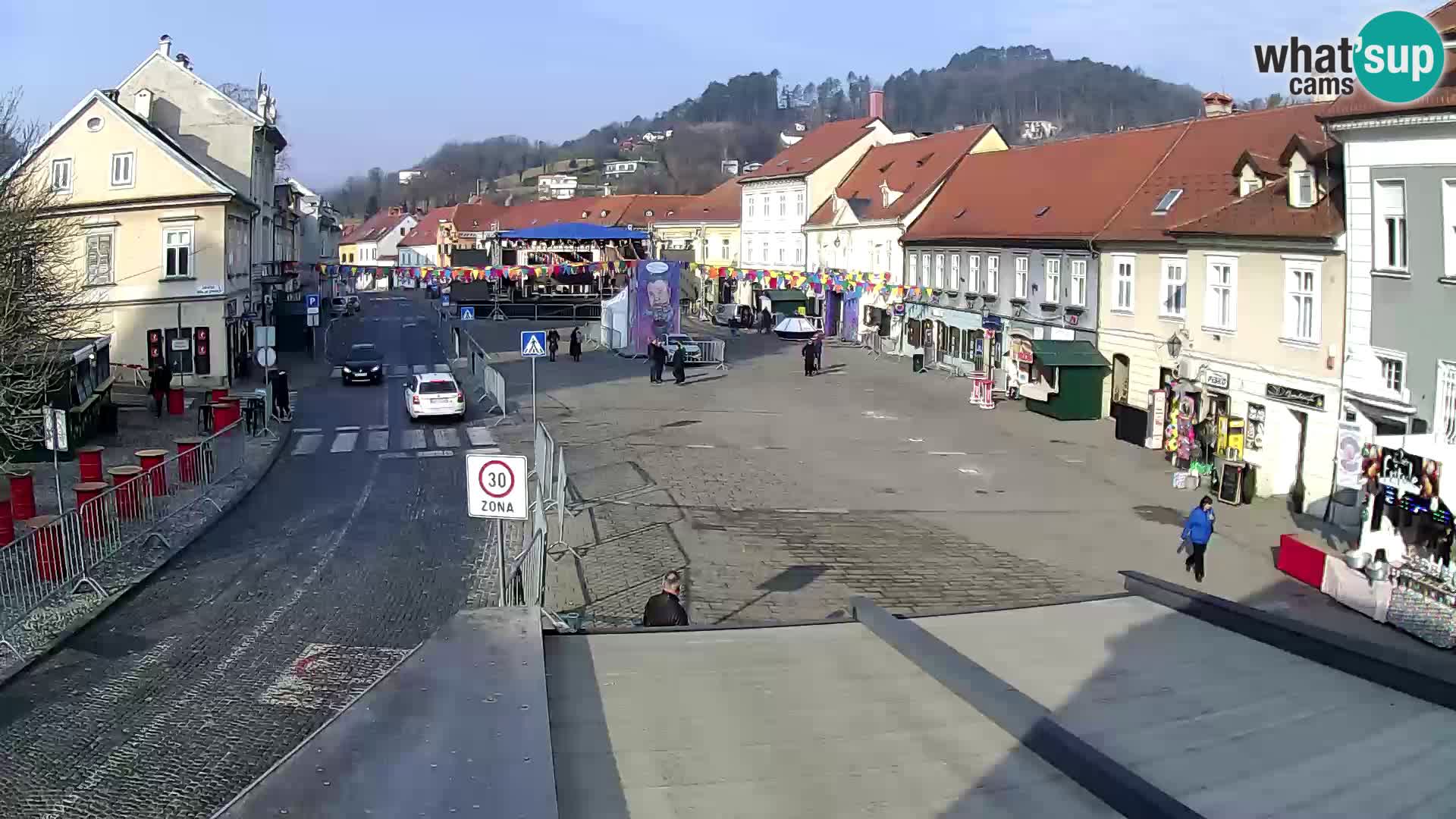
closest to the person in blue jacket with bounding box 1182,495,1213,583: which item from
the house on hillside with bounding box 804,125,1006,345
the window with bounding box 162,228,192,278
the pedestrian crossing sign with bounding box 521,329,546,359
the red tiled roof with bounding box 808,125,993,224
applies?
the pedestrian crossing sign with bounding box 521,329,546,359

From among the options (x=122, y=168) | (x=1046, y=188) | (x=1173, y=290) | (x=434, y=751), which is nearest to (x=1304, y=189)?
(x=1173, y=290)

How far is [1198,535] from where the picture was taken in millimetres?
17844

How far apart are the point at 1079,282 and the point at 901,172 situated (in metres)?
25.5

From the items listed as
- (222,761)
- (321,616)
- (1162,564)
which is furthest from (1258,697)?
(1162,564)

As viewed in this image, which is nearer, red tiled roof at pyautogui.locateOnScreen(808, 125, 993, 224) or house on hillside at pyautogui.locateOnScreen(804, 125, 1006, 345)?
house on hillside at pyautogui.locateOnScreen(804, 125, 1006, 345)

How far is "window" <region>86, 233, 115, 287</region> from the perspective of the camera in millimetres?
38875

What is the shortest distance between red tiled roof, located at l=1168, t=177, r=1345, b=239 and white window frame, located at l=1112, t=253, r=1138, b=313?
3.31 metres

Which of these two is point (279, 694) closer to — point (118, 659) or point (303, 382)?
point (118, 659)

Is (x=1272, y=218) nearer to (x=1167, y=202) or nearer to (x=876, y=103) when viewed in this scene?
(x=1167, y=202)

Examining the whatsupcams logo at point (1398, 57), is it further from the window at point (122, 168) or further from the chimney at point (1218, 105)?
the window at point (122, 168)

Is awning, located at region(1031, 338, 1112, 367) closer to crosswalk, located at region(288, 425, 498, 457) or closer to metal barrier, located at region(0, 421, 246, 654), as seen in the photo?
crosswalk, located at region(288, 425, 498, 457)

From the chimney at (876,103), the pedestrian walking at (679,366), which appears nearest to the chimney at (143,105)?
the pedestrian walking at (679,366)

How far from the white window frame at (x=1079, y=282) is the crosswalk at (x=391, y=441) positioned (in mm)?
17487

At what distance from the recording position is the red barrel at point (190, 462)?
2304 centimetres
